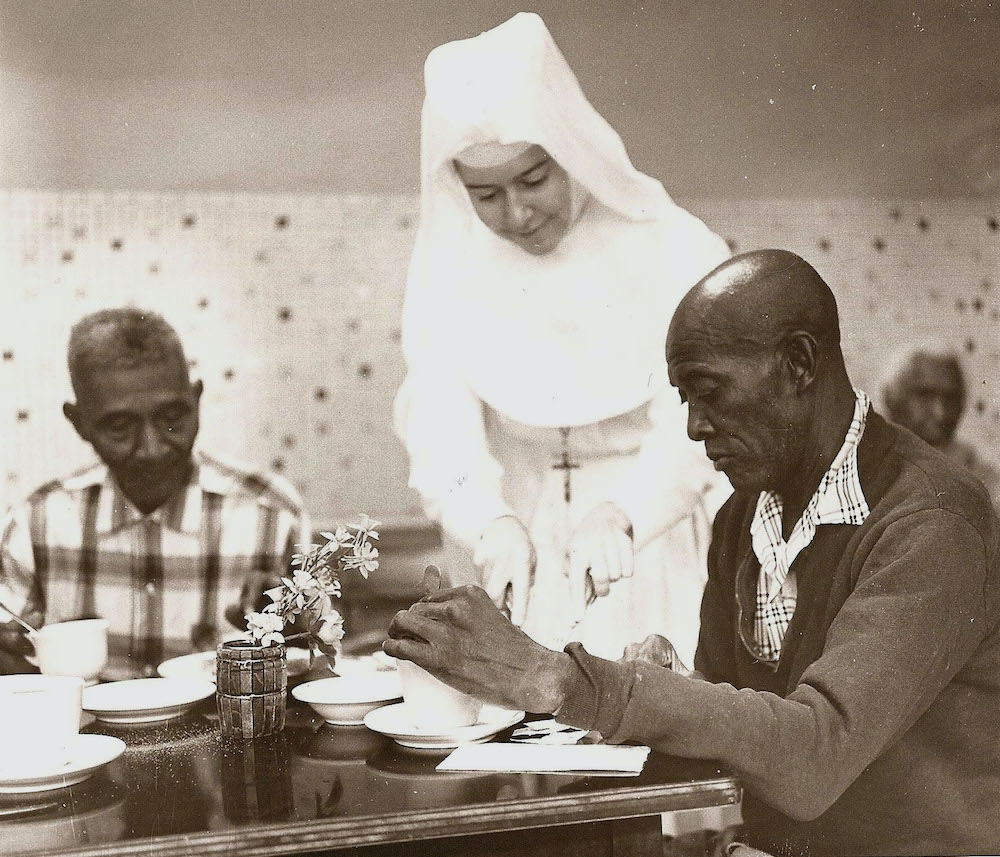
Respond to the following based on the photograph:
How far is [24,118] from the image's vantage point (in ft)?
7.65

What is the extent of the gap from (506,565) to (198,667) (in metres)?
0.63

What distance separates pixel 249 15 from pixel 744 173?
1026mm

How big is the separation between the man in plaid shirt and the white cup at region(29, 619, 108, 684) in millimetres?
412

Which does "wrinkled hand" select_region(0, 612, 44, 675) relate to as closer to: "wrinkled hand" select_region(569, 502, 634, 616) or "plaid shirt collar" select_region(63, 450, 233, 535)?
"plaid shirt collar" select_region(63, 450, 233, 535)

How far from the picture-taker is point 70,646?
206 cm

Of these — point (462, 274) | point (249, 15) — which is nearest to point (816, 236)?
point (462, 274)

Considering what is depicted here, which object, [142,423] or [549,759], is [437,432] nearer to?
[142,423]

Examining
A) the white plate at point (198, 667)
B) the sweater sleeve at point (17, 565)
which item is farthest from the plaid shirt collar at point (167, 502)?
the white plate at point (198, 667)

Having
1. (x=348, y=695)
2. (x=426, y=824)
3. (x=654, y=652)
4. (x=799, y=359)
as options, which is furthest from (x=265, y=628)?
(x=799, y=359)

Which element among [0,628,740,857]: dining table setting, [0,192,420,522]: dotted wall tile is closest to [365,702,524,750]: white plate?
[0,628,740,857]: dining table setting

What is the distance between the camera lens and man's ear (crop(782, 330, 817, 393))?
213 cm

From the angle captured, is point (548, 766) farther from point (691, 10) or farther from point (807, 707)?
point (691, 10)

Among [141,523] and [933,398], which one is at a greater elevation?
[933,398]

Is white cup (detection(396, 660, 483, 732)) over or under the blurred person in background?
under
